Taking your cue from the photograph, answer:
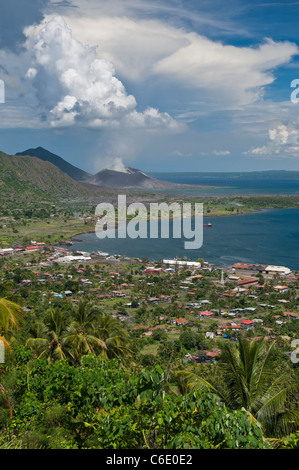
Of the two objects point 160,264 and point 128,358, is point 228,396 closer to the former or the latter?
point 128,358

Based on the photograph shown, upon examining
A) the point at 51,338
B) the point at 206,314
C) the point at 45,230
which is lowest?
the point at 206,314

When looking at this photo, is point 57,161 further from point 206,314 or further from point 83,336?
point 83,336

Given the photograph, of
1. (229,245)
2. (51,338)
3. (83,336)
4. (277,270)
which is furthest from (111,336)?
(229,245)

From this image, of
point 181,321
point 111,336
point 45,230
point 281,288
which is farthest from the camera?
point 45,230

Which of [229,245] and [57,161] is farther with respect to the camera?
[57,161]
